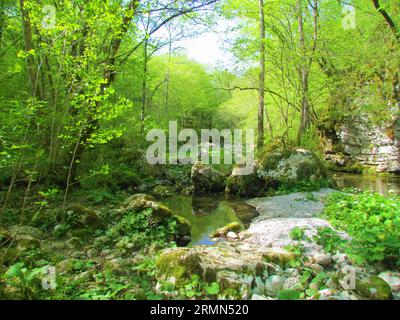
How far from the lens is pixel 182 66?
93.3ft

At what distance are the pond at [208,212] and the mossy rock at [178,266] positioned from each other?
181 cm

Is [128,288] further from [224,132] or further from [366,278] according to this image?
[224,132]

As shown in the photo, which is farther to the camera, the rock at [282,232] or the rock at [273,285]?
the rock at [282,232]

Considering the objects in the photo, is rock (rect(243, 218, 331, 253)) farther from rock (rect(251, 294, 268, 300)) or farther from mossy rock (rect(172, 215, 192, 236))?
rock (rect(251, 294, 268, 300))

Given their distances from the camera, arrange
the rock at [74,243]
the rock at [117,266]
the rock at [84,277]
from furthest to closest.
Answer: the rock at [74,243]
the rock at [117,266]
the rock at [84,277]

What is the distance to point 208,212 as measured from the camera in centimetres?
720

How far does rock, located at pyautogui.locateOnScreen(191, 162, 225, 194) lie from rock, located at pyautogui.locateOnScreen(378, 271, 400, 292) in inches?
256

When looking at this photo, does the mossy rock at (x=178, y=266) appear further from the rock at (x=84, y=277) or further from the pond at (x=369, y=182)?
the pond at (x=369, y=182)

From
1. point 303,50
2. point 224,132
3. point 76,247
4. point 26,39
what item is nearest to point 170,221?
point 76,247

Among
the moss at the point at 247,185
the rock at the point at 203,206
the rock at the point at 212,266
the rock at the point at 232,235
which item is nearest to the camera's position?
the rock at the point at 212,266

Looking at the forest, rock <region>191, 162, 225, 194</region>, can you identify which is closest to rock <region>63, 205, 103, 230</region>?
the forest

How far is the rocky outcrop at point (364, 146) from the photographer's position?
Answer: 1280 cm

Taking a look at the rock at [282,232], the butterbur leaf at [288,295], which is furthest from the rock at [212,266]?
the rock at [282,232]

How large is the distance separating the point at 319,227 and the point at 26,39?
20.1 ft
